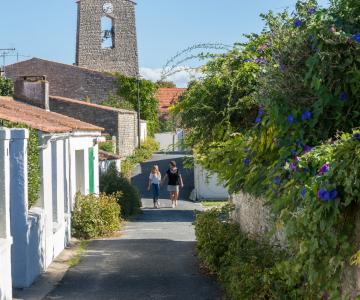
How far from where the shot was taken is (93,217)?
16266 millimetres

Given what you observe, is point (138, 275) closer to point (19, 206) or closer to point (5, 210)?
point (19, 206)

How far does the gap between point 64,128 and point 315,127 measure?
8027 mm

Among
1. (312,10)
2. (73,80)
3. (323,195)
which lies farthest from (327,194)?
(73,80)

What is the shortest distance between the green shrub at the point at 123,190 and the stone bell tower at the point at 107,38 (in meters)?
30.3

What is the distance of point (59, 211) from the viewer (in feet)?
45.3

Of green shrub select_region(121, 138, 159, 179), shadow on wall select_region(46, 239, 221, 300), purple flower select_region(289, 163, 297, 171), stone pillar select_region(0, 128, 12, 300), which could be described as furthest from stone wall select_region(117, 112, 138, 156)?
purple flower select_region(289, 163, 297, 171)

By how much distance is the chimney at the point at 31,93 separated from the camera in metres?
20.0

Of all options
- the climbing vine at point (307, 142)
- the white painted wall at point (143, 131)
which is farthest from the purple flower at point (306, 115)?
the white painted wall at point (143, 131)

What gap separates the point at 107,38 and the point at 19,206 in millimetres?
44097

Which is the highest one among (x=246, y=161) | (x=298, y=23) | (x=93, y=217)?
(x=298, y=23)

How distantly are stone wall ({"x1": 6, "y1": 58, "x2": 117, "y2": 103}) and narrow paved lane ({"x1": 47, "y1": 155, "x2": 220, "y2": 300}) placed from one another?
23.9 meters

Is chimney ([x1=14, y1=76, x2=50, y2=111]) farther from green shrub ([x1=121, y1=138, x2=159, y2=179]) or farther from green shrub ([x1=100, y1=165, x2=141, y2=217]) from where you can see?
green shrub ([x1=121, y1=138, x2=159, y2=179])

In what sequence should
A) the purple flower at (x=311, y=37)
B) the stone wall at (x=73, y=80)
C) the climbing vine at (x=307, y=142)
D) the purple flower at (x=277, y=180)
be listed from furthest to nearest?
the stone wall at (x=73, y=80) → the purple flower at (x=311, y=37) → the purple flower at (x=277, y=180) → the climbing vine at (x=307, y=142)

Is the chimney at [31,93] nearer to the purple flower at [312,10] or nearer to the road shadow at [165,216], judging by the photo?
the road shadow at [165,216]
